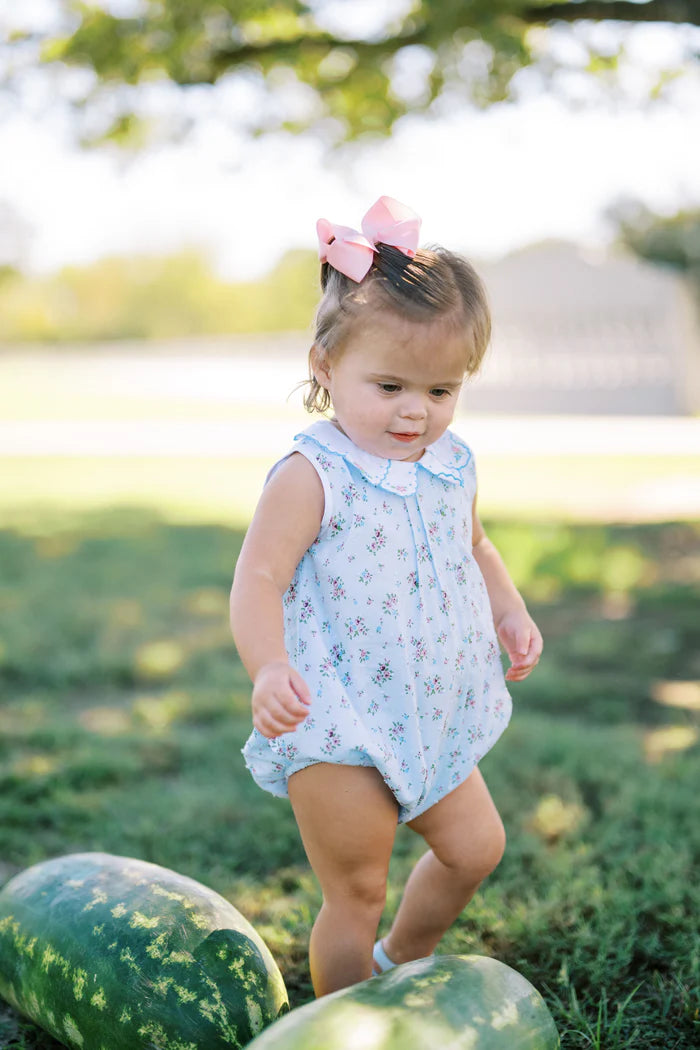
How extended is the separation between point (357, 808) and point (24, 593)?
205 inches

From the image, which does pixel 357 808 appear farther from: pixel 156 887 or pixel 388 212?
pixel 388 212

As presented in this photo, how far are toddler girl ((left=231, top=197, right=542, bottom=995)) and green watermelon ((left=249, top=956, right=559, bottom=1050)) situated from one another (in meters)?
0.31

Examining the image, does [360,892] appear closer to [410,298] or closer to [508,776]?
[410,298]

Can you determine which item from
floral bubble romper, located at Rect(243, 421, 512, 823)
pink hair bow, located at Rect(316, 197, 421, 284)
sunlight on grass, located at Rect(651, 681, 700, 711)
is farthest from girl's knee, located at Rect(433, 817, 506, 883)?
sunlight on grass, located at Rect(651, 681, 700, 711)

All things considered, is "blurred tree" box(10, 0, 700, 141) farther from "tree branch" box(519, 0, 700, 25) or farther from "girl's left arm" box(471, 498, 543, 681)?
"girl's left arm" box(471, 498, 543, 681)

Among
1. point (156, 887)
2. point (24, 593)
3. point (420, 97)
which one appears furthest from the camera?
point (420, 97)

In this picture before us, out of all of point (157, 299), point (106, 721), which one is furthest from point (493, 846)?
point (157, 299)

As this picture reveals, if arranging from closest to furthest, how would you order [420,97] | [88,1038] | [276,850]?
[88,1038] < [276,850] < [420,97]

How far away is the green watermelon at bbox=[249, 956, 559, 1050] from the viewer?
1.62 m

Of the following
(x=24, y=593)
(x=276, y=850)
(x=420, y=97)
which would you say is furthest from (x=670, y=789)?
(x=420, y=97)

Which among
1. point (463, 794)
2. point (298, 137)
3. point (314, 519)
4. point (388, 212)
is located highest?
point (298, 137)

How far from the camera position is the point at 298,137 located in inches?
314

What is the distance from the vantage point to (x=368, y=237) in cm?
218

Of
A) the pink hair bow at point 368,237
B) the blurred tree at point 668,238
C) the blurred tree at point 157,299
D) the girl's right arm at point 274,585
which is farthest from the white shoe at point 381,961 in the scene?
the blurred tree at point 157,299
